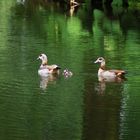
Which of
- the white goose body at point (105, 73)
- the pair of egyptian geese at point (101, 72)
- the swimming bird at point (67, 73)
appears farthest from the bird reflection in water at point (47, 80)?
the white goose body at point (105, 73)

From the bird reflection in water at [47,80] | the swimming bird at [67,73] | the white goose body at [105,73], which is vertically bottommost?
the bird reflection in water at [47,80]

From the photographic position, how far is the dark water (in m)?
21.7

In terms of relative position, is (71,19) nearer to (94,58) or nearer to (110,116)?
(94,58)

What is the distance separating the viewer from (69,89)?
1112 inches

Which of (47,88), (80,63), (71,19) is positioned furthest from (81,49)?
(71,19)

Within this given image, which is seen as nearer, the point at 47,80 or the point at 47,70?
the point at 47,80

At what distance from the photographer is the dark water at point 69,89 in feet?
71.2

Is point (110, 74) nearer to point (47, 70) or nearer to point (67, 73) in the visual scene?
point (67, 73)

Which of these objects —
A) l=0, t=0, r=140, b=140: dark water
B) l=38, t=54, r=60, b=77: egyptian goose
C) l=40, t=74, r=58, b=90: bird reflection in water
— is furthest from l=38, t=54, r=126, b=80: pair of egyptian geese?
l=0, t=0, r=140, b=140: dark water

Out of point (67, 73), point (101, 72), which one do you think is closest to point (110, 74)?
point (101, 72)

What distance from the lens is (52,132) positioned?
69.6ft

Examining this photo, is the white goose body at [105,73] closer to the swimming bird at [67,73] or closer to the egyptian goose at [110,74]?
the egyptian goose at [110,74]

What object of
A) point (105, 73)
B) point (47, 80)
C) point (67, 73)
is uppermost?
point (67, 73)

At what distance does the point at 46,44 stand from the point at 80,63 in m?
10.0
